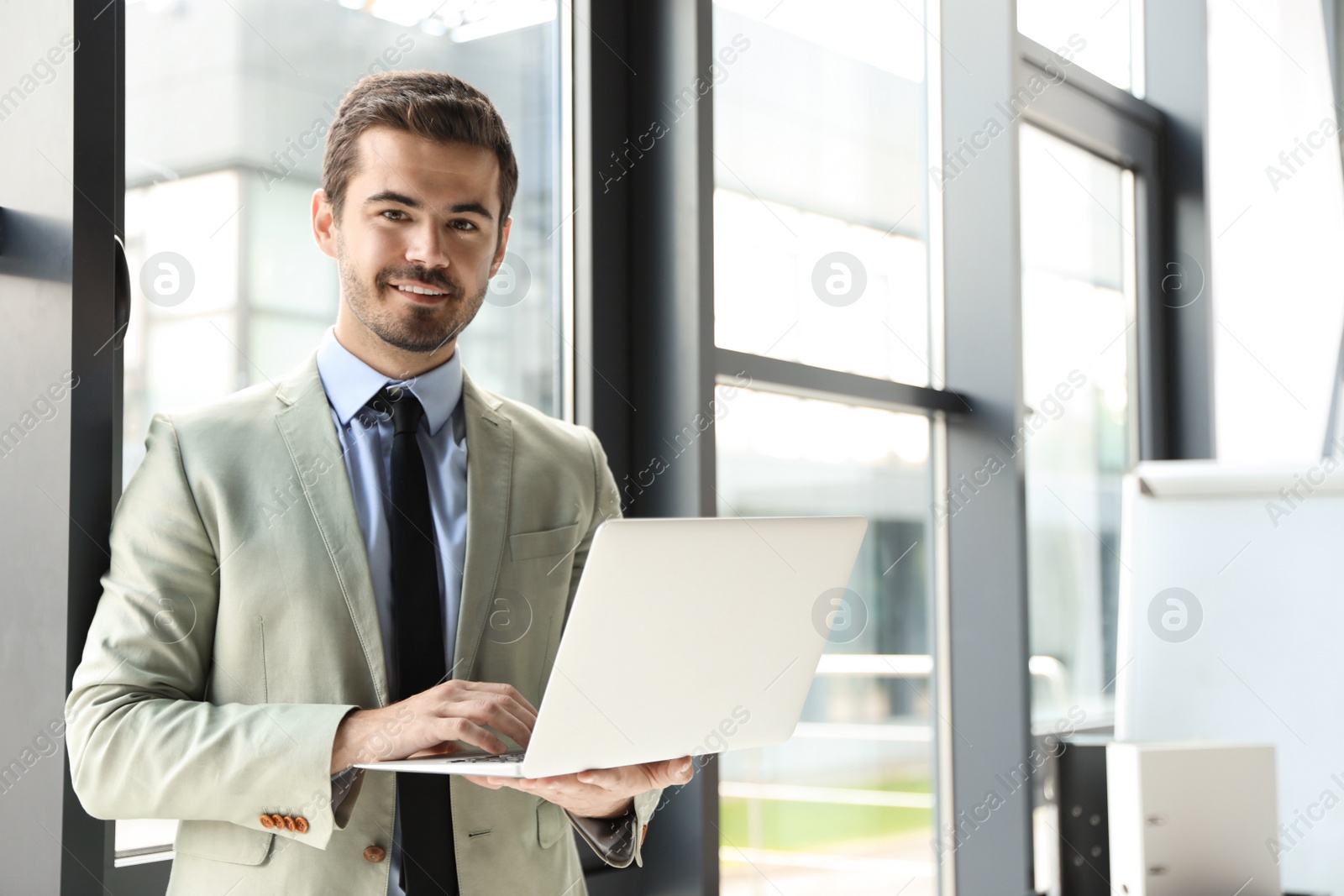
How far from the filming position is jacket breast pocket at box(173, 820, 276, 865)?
4.06 ft

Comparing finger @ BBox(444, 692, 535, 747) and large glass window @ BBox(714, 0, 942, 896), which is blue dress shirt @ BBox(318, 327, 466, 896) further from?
large glass window @ BBox(714, 0, 942, 896)

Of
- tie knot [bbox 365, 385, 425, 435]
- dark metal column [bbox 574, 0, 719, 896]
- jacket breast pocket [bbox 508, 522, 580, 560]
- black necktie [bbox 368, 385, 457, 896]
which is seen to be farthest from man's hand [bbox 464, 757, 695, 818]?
dark metal column [bbox 574, 0, 719, 896]

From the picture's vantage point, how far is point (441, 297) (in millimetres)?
1423

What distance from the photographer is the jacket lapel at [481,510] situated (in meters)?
1.38

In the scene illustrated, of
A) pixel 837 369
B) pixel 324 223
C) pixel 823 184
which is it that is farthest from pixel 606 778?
pixel 823 184

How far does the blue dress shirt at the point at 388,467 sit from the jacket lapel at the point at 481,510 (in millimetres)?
19

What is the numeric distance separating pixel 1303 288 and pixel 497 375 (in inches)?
110

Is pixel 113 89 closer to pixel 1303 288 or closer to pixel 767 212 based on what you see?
pixel 767 212

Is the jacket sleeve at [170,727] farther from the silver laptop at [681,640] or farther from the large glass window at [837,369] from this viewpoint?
the large glass window at [837,369]

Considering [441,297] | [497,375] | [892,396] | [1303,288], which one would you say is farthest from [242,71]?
[1303,288]

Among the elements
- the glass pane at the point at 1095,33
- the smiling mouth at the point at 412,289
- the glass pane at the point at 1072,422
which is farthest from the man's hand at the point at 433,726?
the glass pane at the point at 1095,33

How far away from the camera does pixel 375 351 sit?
1.44 m

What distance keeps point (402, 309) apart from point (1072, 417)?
8.29 ft

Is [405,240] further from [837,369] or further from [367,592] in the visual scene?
[837,369]
